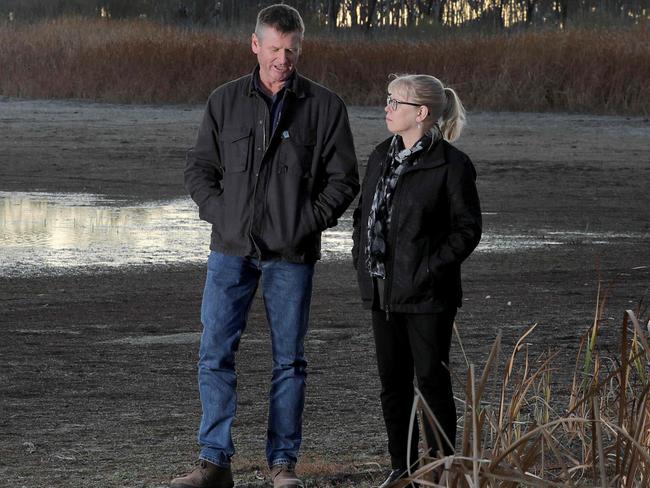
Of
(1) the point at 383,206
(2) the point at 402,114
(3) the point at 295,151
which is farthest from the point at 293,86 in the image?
(1) the point at 383,206

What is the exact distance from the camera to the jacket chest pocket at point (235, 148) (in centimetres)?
530

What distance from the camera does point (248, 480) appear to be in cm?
549

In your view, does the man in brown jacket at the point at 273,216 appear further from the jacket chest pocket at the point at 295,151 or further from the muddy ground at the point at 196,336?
the muddy ground at the point at 196,336

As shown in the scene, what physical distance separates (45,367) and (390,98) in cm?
307

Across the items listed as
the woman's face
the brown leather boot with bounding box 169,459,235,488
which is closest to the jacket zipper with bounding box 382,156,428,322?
the woman's face

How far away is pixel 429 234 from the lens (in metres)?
5.10

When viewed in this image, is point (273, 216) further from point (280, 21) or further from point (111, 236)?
point (111, 236)

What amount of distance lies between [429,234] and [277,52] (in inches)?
31.3

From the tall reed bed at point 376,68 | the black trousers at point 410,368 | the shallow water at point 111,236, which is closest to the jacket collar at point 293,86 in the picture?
the black trousers at point 410,368

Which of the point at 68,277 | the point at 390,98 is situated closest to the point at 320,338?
the point at 68,277

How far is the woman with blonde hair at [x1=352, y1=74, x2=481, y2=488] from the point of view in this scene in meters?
5.06

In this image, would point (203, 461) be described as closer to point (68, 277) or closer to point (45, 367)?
point (45, 367)

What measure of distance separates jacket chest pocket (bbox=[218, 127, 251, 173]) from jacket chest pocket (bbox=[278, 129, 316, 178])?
12 cm

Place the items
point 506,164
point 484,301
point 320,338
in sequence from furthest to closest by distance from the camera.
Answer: point 506,164
point 484,301
point 320,338
